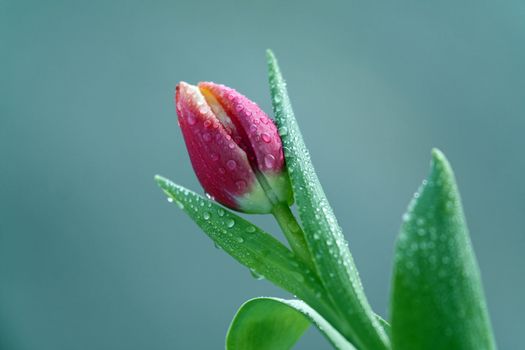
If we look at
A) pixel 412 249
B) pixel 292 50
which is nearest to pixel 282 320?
pixel 412 249

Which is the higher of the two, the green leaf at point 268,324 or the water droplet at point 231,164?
the water droplet at point 231,164

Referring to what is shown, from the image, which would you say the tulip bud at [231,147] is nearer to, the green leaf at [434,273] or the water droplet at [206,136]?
the water droplet at [206,136]

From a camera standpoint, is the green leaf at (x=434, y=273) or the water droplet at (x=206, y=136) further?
the water droplet at (x=206, y=136)

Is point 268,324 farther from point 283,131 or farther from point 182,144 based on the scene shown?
point 182,144

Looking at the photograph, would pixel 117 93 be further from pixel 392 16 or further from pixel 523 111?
pixel 523 111

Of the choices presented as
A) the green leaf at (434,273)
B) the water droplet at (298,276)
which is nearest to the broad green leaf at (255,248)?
the water droplet at (298,276)

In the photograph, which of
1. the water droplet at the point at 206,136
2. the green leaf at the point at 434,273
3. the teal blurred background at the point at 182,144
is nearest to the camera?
the green leaf at the point at 434,273
